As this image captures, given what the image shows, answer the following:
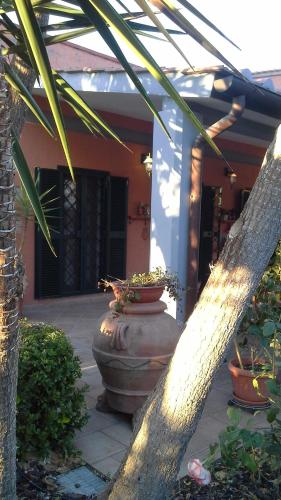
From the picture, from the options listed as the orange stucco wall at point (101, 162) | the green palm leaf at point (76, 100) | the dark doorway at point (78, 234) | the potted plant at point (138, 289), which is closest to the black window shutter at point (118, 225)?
the dark doorway at point (78, 234)

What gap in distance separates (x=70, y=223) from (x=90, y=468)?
515cm

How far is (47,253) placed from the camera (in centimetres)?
721

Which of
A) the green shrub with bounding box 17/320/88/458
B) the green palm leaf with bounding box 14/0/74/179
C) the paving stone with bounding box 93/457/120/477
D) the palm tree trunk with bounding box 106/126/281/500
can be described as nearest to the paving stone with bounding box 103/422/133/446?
the paving stone with bounding box 93/457/120/477

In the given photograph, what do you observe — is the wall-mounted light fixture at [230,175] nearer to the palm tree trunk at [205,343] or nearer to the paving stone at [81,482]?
the paving stone at [81,482]

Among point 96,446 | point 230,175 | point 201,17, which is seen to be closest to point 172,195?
point 96,446

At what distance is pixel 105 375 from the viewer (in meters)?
3.47

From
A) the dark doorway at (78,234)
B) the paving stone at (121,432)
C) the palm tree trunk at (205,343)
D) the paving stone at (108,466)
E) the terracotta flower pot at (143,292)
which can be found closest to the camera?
the palm tree trunk at (205,343)

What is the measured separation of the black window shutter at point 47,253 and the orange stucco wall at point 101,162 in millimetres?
87

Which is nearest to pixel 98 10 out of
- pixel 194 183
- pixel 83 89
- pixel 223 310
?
pixel 223 310

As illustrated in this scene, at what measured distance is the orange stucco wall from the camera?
6.91 meters

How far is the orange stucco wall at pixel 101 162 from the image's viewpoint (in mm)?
6914

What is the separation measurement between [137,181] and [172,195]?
11.3 feet

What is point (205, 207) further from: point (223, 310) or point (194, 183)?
point (223, 310)

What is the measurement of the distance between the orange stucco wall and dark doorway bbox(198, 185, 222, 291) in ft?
4.65
